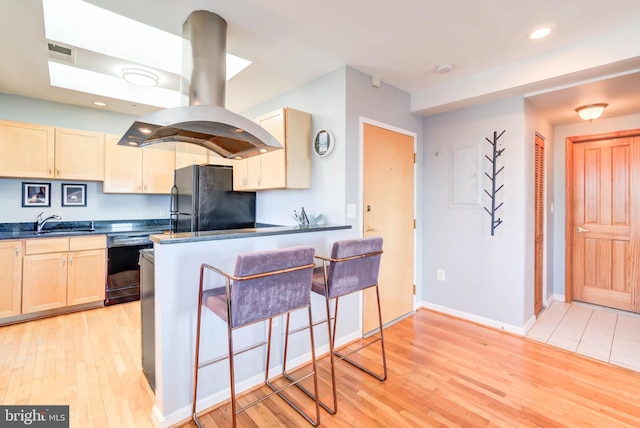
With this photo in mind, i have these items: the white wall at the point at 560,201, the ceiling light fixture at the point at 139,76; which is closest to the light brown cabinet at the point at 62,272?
the ceiling light fixture at the point at 139,76

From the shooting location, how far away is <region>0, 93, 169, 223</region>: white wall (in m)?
3.52

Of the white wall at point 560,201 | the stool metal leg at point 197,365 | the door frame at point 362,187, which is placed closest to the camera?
the stool metal leg at point 197,365

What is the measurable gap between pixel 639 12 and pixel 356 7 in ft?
6.11

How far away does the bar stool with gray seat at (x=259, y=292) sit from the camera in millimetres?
1457

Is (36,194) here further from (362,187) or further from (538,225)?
(538,225)

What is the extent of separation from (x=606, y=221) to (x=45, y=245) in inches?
261

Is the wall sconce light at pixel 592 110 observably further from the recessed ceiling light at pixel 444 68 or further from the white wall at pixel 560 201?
the recessed ceiling light at pixel 444 68

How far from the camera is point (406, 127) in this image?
3332 millimetres

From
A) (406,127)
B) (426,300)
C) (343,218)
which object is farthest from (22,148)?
(426,300)

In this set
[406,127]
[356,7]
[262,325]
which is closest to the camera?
[356,7]

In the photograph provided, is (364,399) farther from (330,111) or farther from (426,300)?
(330,111)

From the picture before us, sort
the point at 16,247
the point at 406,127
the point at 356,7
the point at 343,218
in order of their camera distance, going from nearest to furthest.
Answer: the point at 356,7 → the point at 343,218 → the point at 16,247 → the point at 406,127

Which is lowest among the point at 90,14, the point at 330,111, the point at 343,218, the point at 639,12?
the point at 343,218

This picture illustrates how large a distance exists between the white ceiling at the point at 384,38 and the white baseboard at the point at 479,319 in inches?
88.9
